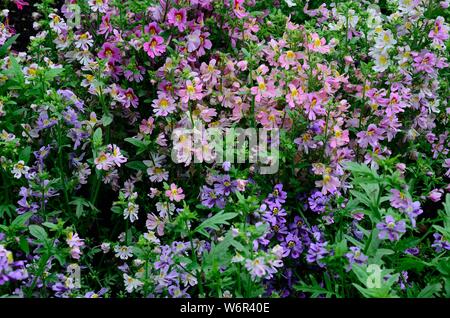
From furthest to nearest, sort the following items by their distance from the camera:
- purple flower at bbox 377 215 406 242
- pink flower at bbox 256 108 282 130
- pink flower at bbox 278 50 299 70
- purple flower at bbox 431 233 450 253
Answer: pink flower at bbox 278 50 299 70 → pink flower at bbox 256 108 282 130 → purple flower at bbox 431 233 450 253 → purple flower at bbox 377 215 406 242

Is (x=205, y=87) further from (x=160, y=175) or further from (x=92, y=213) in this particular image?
(x=92, y=213)

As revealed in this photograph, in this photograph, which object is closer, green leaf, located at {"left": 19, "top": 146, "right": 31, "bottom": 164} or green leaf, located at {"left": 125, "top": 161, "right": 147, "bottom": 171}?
green leaf, located at {"left": 19, "top": 146, "right": 31, "bottom": 164}

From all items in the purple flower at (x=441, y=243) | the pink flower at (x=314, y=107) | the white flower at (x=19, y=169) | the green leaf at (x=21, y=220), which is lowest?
the purple flower at (x=441, y=243)

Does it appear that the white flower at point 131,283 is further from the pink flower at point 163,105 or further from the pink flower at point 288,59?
the pink flower at point 288,59

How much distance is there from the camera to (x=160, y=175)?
2867 mm

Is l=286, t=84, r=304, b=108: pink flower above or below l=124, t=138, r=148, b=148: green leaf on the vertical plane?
above

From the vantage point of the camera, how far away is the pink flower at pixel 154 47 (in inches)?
116

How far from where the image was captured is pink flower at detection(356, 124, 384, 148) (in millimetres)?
2936

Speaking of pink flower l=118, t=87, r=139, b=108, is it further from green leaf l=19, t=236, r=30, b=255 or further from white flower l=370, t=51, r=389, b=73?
white flower l=370, t=51, r=389, b=73

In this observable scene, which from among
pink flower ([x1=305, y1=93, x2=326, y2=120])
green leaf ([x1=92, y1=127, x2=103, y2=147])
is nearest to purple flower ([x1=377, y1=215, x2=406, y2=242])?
pink flower ([x1=305, y1=93, x2=326, y2=120])

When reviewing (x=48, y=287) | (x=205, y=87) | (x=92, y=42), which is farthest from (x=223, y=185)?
(x=92, y=42)

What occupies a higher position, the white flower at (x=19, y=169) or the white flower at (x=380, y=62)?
the white flower at (x=380, y=62)

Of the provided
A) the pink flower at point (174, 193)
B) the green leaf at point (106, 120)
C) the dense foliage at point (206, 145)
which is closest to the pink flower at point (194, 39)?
the dense foliage at point (206, 145)

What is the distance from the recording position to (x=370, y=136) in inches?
116
